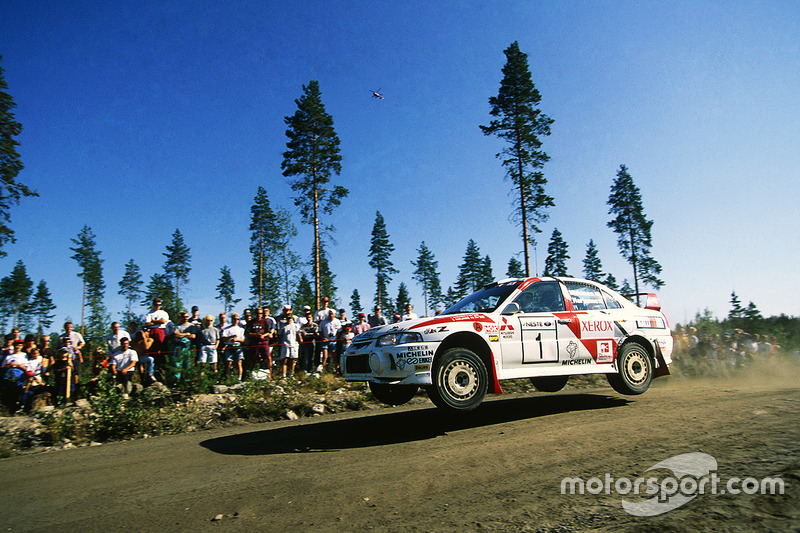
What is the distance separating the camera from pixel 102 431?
745cm

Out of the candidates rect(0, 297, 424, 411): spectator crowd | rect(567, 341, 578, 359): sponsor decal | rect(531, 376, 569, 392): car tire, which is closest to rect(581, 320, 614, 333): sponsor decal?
rect(567, 341, 578, 359): sponsor decal

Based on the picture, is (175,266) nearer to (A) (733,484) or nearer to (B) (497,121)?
(B) (497,121)

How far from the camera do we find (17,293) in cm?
6938

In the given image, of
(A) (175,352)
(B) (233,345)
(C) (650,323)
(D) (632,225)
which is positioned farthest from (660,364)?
(D) (632,225)

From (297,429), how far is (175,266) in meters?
73.0

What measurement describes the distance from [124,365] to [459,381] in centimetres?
847

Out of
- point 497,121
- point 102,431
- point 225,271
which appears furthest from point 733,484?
point 225,271

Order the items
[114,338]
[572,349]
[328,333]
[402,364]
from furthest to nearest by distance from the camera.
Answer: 1. [328,333]
2. [114,338]
3. [572,349]
4. [402,364]

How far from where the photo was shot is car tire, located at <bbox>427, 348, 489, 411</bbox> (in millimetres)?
5582

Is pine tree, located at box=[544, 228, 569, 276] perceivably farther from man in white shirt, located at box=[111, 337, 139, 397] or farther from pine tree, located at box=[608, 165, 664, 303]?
man in white shirt, located at box=[111, 337, 139, 397]

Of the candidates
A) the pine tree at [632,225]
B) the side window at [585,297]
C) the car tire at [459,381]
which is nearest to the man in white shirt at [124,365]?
the car tire at [459,381]

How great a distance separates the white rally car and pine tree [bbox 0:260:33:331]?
3438 inches

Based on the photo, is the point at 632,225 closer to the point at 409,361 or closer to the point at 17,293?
the point at 409,361

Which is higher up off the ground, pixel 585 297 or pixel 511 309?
pixel 585 297
